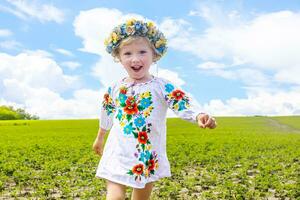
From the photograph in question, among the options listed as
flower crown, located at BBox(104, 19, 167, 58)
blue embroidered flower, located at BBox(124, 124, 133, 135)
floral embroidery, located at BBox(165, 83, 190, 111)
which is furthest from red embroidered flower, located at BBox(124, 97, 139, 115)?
flower crown, located at BBox(104, 19, 167, 58)

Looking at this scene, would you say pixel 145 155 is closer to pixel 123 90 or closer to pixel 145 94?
pixel 145 94

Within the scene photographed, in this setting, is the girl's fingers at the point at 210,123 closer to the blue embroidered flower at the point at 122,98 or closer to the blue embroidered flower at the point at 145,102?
the blue embroidered flower at the point at 145,102

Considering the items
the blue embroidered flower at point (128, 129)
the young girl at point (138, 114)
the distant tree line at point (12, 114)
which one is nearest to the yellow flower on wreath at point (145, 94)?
the young girl at point (138, 114)

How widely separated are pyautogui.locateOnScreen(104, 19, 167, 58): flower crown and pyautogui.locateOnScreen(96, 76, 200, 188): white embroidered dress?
357 mm

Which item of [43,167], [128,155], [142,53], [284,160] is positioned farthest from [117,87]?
[284,160]

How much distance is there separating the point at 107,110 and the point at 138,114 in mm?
573

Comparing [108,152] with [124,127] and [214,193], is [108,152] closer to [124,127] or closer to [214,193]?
[124,127]

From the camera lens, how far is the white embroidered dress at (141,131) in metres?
4.45

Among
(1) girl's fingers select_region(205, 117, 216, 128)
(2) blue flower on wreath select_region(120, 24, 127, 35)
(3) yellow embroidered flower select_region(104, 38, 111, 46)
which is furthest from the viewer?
(3) yellow embroidered flower select_region(104, 38, 111, 46)

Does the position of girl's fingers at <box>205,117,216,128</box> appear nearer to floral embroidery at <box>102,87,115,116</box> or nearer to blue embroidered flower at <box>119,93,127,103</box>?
blue embroidered flower at <box>119,93,127,103</box>

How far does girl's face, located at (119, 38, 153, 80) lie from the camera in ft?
15.2

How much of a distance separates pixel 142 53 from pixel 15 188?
17.7 ft

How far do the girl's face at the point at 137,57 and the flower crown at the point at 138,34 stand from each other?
3.3 inches

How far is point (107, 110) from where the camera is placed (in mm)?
5082
